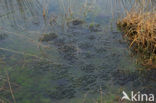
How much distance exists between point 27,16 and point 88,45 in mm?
1200

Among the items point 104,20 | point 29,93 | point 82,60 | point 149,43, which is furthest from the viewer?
point 104,20

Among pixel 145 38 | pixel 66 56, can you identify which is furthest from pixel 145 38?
pixel 66 56

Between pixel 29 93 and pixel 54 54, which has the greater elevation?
pixel 54 54

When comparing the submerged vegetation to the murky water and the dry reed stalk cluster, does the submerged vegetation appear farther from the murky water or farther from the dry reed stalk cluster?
the murky water

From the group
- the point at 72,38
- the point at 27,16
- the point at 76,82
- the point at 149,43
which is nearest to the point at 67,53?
the point at 72,38

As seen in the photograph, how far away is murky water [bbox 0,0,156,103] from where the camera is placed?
192 cm

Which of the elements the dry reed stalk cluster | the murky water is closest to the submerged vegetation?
the dry reed stalk cluster

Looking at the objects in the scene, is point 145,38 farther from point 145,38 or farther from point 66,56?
point 66,56

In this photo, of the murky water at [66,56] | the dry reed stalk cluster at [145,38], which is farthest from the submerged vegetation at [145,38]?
the murky water at [66,56]

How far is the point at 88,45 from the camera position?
8.39ft

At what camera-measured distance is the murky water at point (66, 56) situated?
1919mm

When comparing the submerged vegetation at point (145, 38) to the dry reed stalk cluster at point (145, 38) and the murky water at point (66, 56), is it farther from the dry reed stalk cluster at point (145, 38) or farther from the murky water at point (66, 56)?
the murky water at point (66, 56)

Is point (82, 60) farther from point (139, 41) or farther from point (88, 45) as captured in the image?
point (139, 41)

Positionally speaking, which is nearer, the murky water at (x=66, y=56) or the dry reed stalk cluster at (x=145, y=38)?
the murky water at (x=66, y=56)
